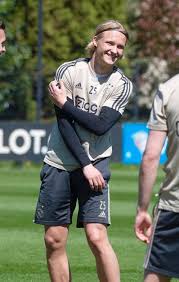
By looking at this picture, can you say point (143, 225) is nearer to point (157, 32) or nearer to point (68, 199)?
point (68, 199)

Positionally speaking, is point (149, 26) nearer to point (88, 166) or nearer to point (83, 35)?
point (83, 35)

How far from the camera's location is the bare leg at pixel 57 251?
802 centimetres

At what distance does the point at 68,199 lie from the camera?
8055 mm

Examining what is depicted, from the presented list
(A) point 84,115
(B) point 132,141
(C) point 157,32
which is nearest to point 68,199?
(A) point 84,115

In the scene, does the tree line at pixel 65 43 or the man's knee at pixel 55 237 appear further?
the tree line at pixel 65 43

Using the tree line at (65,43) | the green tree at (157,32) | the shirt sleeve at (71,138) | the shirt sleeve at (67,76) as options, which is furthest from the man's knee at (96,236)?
the green tree at (157,32)

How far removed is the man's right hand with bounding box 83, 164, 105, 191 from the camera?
7.79 m

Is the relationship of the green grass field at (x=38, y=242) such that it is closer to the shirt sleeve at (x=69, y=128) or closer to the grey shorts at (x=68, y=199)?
the grey shorts at (x=68, y=199)

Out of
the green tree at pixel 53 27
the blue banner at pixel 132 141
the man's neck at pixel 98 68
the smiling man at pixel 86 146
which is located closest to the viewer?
the smiling man at pixel 86 146

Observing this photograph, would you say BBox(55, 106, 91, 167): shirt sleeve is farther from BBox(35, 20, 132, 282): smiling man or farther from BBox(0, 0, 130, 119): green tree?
BBox(0, 0, 130, 119): green tree

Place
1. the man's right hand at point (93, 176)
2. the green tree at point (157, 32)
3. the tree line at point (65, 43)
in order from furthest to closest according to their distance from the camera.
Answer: the green tree at point (157, 32), the tree line at point (65, 43), the man's right hand at point (93, 176)

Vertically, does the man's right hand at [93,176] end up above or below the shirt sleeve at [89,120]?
below

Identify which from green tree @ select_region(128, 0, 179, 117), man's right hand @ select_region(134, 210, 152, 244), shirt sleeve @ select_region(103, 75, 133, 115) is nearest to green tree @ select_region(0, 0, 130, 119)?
green tree @ select_region(128, 0, 179, 117)

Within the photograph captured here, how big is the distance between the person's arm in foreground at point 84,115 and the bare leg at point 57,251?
76cm
